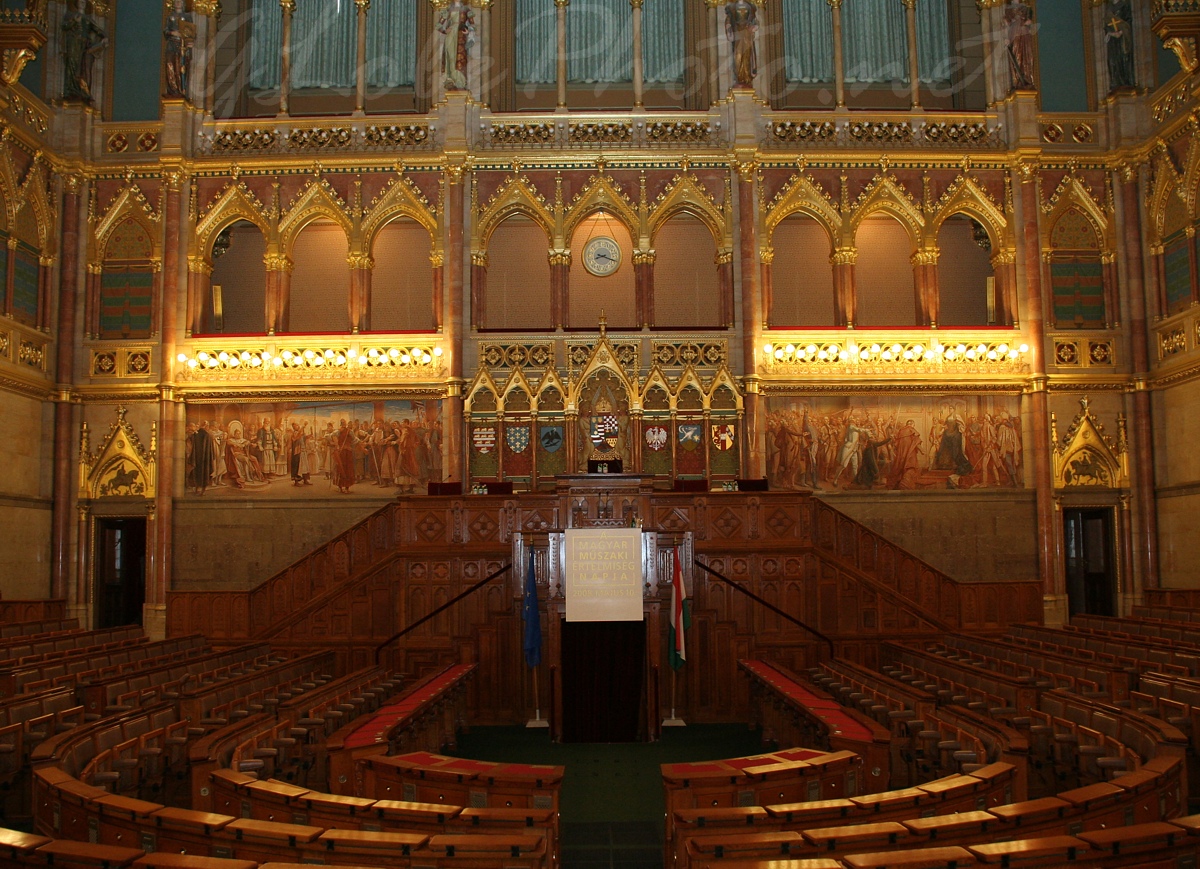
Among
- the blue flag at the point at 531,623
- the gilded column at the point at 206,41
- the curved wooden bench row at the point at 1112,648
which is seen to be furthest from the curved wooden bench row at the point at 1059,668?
the gilded column at the point at 206,41

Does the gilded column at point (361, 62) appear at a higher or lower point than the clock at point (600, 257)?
higher

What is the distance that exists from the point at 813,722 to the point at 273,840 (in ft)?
18.9

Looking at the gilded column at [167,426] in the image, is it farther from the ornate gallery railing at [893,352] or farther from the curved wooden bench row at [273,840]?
the curved wooden bench row at [273,840]

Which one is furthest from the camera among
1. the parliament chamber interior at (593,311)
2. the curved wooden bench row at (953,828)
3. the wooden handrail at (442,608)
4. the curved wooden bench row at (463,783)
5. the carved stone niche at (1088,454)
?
the carved stone niche at (1088,454)

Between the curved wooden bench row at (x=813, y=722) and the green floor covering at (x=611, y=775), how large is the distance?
58 centimetres

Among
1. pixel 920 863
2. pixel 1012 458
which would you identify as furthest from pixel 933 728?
pixel 1012 458

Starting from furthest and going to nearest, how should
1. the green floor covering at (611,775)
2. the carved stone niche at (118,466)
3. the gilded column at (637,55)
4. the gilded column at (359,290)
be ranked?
the gilded column at (637,55) < the gilded column at (359,290) < the carved stone niche at (118,466) < the green floor covering at (611,775)

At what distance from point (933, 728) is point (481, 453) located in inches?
504

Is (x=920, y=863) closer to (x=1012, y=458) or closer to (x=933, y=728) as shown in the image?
(x=933, y=728)

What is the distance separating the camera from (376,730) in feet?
29.3

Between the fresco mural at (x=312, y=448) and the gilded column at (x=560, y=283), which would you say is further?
the gilded column at (x=560, y=283)

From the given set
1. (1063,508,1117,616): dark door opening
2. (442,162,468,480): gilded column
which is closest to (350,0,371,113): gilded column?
(442,162,468,480): gilded column

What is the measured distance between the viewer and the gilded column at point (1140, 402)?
20.5 metres

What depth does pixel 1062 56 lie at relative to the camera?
22234 millimetres
